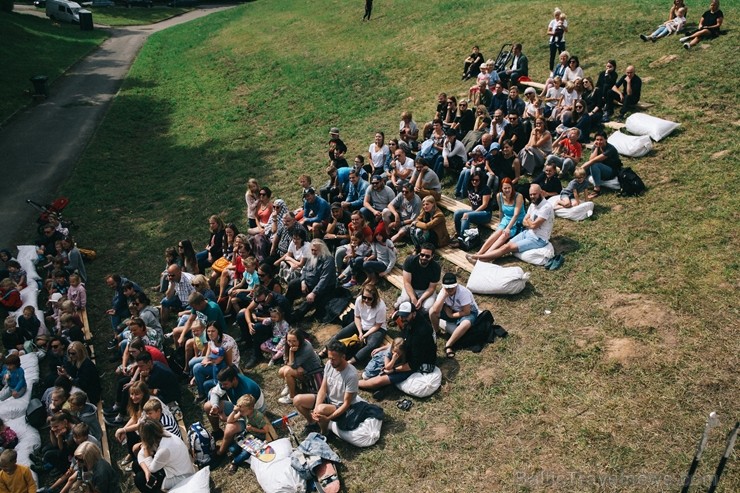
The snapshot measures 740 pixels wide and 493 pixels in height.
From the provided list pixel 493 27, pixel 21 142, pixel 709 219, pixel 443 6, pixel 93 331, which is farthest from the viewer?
pixel 443 6

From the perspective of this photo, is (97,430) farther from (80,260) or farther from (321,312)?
(80,260)

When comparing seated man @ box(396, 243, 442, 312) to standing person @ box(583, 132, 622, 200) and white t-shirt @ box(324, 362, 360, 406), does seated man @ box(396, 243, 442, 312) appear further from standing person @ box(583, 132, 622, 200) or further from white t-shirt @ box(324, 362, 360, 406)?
standing person @ box(583, 132, 622, 200)

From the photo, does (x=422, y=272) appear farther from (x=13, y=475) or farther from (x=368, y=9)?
(x=368, y=9)

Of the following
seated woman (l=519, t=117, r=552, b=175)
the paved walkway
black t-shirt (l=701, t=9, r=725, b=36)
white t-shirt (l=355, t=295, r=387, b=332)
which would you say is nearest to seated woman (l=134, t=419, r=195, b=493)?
Result: white t-shirt (l=355, t=295, r=387, b=332)

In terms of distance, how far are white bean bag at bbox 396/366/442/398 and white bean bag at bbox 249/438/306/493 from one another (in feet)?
6.11

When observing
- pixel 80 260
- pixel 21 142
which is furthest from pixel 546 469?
pixel 21 142

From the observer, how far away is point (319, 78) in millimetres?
25594

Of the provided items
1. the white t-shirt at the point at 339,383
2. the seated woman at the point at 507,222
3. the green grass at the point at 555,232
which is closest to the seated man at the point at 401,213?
the seated woman at the point at 507,222

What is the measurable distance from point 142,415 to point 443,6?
1009 inches

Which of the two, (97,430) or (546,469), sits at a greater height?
(546,469)

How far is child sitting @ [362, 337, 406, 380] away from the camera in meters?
→ 9.30

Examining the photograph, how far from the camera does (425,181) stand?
45.1ft

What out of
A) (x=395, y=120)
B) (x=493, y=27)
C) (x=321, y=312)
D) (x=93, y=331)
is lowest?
(x=93, y=331)

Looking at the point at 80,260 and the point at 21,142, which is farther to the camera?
the point at 21,142
